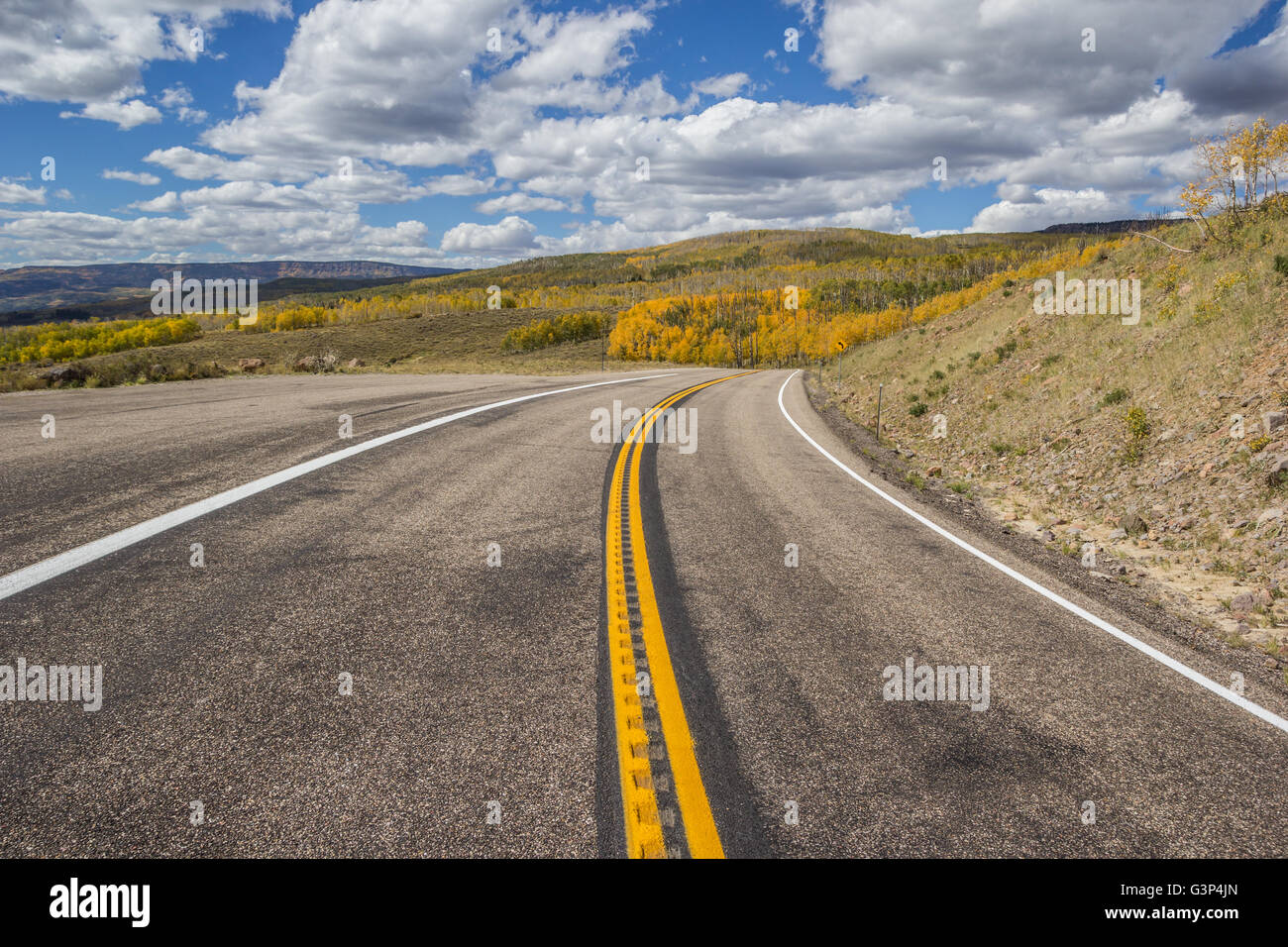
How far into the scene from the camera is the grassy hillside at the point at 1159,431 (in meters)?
7.17

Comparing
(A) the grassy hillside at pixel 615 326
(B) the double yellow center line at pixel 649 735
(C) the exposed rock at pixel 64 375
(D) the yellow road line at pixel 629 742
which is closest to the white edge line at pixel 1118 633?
(B) the double yellow center line at pixel 649 735

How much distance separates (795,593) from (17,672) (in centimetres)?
526

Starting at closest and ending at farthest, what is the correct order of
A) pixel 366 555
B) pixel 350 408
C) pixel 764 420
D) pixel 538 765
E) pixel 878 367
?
pixel 538 765
pixel 366 555
pixel 350 408
pixel 764 420
pixel 878 367

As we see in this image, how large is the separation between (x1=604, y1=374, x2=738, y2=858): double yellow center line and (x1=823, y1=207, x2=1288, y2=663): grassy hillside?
5.09 m

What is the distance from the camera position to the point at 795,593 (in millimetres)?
5676

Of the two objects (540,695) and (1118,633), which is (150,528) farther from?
(1118,633)

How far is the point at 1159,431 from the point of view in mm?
10180

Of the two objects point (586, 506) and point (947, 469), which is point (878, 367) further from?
point (586, 506)

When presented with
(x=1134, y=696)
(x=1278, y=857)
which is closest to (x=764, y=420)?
(x=1134, y=696)

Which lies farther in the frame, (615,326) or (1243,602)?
(615,326)

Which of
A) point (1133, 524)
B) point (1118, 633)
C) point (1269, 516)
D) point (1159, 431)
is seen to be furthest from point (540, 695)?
point (1159, 431)

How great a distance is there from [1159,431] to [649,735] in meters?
10.8

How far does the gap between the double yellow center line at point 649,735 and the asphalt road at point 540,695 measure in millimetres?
28

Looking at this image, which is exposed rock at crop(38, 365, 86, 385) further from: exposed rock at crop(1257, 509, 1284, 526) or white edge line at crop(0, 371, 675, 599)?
exposed rock at crop(1257, 509, 1284, 526)
